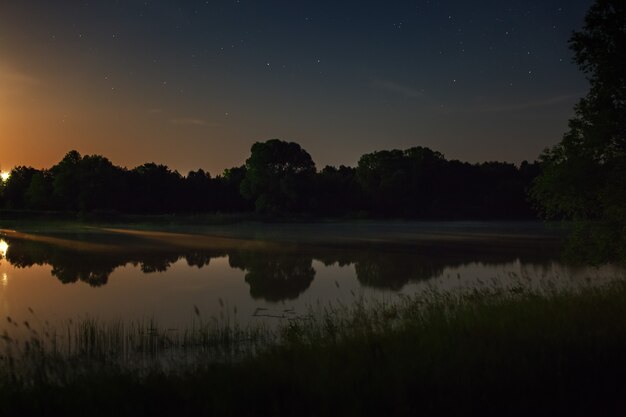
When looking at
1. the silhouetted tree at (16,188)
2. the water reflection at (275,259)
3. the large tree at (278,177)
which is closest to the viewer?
the water reflection at (275,259)

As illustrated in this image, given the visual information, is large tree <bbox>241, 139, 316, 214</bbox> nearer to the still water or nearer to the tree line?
the tree line

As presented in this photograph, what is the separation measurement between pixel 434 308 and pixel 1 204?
14405 cm

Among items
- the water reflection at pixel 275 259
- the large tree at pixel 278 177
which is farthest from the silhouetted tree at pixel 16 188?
the water reflection at pixel 275 259

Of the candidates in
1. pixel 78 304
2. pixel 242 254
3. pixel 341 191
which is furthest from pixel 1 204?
pixel 78 304

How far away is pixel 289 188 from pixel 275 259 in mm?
72828

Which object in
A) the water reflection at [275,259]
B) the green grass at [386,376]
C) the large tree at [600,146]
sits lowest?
the water reflection at [275,259]

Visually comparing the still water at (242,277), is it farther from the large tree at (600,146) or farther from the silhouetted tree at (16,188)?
the silhouetted tree at (16,188)

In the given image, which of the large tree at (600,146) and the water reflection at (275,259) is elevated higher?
the large tree at (600,146)

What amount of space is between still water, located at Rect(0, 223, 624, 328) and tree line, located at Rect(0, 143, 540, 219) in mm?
66297

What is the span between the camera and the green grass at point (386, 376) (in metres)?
7.12

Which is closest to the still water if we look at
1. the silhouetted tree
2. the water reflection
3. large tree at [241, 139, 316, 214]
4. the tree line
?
the water reflection

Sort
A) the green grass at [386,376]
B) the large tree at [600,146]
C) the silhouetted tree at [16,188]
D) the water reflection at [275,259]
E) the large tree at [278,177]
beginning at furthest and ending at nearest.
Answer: the silhouetted tree at [16,188]
the large tree at [278,177]
the water reflection at [275,259]
the large tree at [600,146]
the green grass at [386,376]

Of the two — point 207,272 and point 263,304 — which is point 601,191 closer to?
point 263,304

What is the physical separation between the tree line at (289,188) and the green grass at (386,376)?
96617mm
